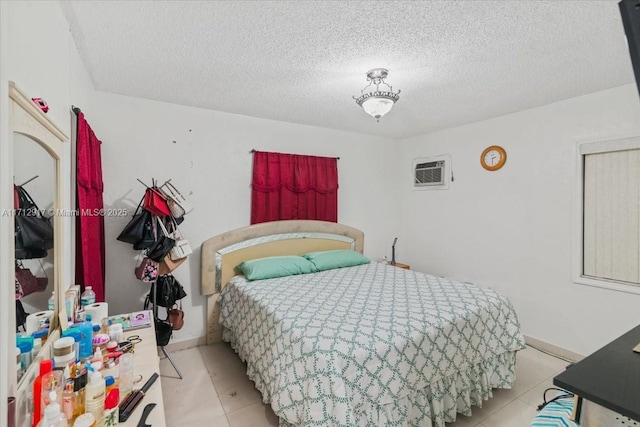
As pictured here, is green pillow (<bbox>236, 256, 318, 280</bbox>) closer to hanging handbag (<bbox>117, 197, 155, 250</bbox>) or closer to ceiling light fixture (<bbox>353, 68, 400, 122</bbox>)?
hanging handbag (<bbox>117, 197, 155, 250</bbox>)

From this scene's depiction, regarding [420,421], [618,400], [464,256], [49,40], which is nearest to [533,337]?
[464,256]

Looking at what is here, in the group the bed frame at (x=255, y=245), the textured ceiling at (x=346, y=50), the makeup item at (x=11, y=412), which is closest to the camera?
the makeup item at (x=11, y=412)

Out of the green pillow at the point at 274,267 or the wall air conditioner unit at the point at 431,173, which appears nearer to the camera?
the green pillow at the point at 274,267

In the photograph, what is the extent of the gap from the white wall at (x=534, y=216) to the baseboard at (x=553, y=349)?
5cm

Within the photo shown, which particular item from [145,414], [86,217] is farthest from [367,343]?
[86,217]

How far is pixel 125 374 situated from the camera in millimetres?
1295

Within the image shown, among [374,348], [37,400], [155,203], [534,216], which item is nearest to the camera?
[37,400]

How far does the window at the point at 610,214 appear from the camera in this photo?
2.46 metres

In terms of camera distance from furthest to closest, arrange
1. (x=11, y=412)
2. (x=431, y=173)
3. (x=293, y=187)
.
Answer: (x=431, y=173)
(x=293, y=187)
(x=11, y=412)

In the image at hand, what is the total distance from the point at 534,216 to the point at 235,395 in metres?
3.18

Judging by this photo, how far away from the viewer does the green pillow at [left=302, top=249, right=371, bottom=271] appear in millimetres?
3285

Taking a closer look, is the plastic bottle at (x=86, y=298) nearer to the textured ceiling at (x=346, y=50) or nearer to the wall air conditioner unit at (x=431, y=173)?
the textured ceiling at (x=346, y=50)

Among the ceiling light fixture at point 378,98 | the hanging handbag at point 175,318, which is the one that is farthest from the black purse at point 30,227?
the ceiling light fixture at point 378,98

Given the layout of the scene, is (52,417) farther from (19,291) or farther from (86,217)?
(86,217)
